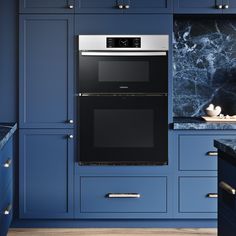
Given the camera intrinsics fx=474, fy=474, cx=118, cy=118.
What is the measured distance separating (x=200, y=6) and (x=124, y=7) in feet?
1.96

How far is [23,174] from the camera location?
3.69 meters

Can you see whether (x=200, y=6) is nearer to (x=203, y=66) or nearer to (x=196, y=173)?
(x=203, y=66)

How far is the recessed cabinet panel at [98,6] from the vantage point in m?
3.67

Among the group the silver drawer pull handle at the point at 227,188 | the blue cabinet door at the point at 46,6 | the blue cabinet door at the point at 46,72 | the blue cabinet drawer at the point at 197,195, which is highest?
the blue cabinet door at the point at 46,6

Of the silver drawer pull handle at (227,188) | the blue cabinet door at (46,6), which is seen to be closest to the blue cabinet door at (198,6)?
the blue cabinet door at (46,6)

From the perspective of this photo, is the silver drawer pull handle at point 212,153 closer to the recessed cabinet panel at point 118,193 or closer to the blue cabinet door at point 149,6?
the recessed cabinet panel at point 118,193

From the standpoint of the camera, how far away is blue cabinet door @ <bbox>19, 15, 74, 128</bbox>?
3672mm

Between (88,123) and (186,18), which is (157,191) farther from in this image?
(186,18)

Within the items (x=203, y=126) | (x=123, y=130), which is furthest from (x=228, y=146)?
(x=123, y=130)

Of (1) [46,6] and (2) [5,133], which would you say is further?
(1) [46,6]

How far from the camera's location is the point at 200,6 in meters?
3.71

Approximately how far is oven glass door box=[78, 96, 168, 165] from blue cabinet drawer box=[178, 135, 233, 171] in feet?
0.47

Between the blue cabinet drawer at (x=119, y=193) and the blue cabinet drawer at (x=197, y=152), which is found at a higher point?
the blue cabinet drawer at (x=197, y=152)

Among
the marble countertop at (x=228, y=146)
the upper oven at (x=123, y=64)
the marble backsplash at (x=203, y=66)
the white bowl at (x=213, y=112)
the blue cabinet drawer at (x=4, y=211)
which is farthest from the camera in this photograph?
the marble backsplash at (x=203, y=66)
